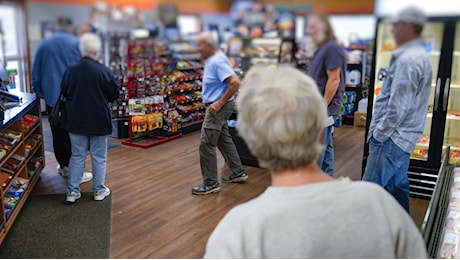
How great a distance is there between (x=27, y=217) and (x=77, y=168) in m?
0.53

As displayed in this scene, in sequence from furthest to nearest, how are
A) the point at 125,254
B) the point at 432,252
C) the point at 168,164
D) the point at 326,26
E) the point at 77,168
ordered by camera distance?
1. the point at 168,164
2. the point at 77,168
3. the point at 125,254
4. the point at 432,252
5. the point at 326,26

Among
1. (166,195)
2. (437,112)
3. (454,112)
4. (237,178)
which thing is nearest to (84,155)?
(166,195)

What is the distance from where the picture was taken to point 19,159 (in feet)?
11.7

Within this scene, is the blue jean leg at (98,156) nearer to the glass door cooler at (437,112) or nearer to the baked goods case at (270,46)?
the glass door cooler at (437,112)

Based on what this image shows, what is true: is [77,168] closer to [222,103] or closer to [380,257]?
[222,103]

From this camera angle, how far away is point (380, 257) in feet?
3.26

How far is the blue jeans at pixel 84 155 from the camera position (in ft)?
11.7

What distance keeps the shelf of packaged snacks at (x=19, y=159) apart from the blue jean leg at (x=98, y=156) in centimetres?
55

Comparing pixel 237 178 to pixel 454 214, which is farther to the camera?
pixel 237 178

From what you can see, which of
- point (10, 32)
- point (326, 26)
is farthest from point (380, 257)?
point (10, 32)

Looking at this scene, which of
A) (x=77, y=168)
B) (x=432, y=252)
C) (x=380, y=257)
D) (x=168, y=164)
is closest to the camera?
(x=380, y=257)

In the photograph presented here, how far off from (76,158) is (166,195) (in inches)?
33.9

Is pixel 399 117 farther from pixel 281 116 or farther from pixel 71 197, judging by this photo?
pixel 71 197

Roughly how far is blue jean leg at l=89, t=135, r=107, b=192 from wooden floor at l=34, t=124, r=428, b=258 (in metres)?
0.21
